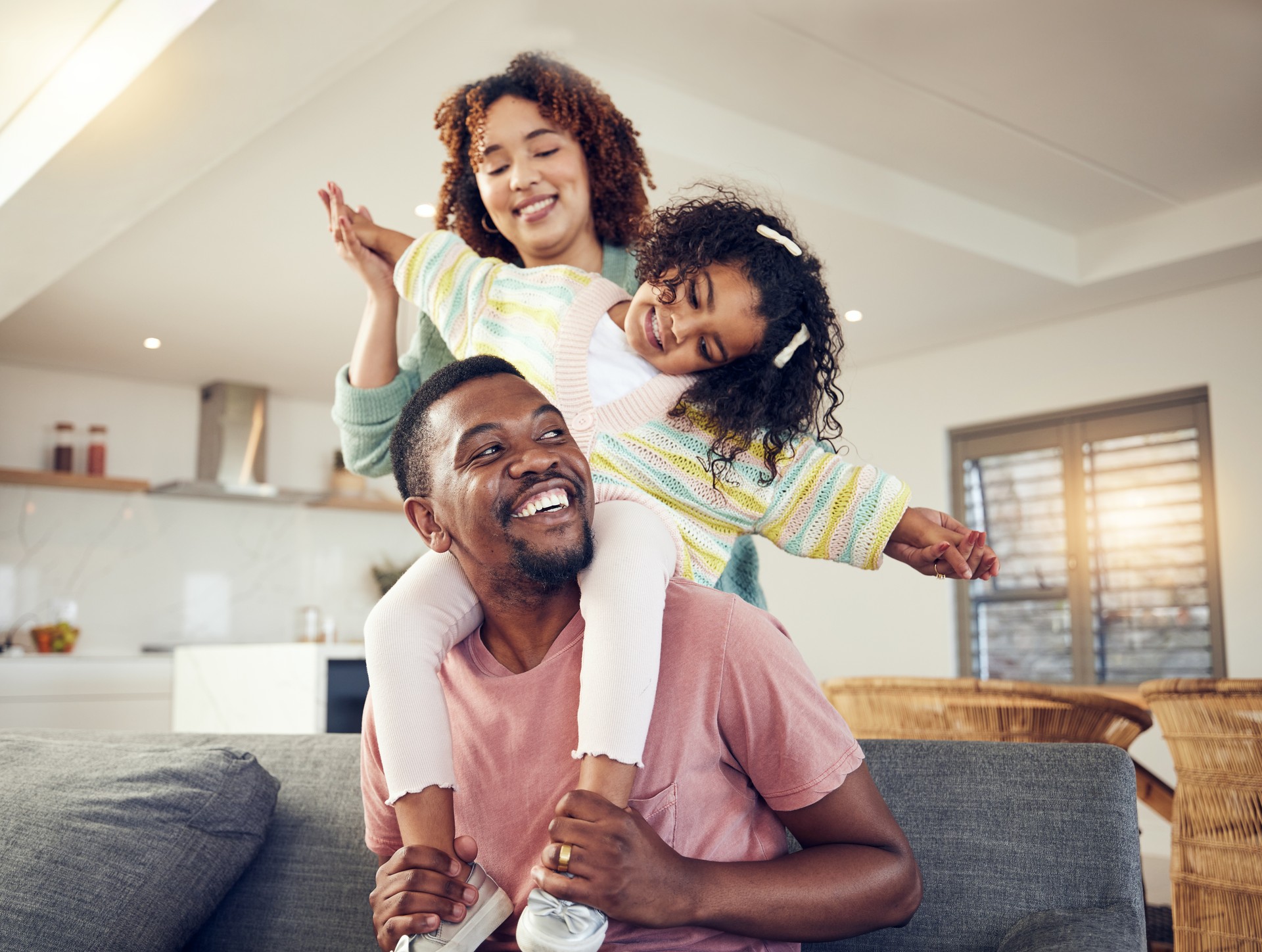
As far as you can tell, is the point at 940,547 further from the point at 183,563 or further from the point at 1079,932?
the point at 183,563

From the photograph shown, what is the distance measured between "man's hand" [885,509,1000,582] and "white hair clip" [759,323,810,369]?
0.24 meters

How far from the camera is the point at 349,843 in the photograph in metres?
1.51

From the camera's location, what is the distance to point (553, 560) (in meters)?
1.16

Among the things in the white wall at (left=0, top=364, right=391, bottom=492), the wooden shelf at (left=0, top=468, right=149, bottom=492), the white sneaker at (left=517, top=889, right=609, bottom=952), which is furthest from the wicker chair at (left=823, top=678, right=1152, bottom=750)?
the white wall at (left=0, top=364, right=391, bottom=492)

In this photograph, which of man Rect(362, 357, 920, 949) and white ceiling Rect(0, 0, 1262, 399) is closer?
man Rect(362, 357, 920, 949)

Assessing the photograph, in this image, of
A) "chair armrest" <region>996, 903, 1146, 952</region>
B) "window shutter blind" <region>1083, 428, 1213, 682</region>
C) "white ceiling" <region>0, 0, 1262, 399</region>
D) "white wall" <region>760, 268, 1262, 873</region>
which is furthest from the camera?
"window shutter blind" <region>1083, 428, 1213, 682</region>

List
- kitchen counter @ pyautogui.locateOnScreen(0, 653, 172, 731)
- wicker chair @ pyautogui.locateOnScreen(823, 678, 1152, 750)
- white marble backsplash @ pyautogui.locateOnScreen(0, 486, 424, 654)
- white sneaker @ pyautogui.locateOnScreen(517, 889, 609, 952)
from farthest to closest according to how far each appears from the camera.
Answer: white marble backsplash @ pyautogui.locateOnScreen(0, 486, 424, 654)
kitchen counter @ pyautogui.locateOnScreen(0, 653, 172, 731)
wicker chair @ pyautogui.locateOnScreen(823, 678, 1152, 750)
white sneaker @ pyautogui.locateOnScreen(517, 889, 609, 952)

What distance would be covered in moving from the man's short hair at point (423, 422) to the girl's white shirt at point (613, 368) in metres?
0.11

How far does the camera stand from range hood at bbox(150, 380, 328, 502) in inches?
265

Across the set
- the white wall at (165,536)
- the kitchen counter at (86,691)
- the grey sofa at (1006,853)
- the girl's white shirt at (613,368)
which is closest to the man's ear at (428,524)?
the girl's white shirt at (613,368)

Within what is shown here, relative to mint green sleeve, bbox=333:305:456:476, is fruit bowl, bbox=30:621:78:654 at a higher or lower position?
lower

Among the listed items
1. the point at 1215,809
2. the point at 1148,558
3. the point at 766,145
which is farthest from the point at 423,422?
the point at 1148,558

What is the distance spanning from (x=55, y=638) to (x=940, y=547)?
6.07 meters

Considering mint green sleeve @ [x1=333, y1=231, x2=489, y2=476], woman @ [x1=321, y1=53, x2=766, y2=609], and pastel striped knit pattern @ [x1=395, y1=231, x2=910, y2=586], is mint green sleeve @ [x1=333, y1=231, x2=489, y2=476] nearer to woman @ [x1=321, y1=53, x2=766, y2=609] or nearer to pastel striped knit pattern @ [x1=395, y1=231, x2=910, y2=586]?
woman @ [x1=321, y1=53, x2=766, y2=609]
